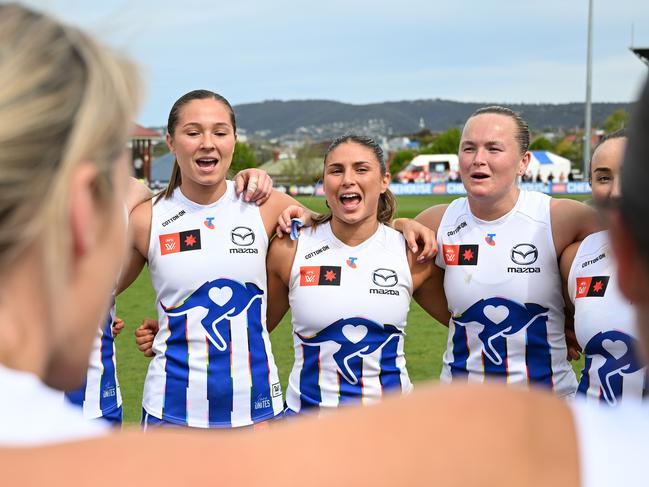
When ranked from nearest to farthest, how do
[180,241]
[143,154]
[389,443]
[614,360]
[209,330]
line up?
[389,443], [614,360], [209,330], [180,241], [143,154]

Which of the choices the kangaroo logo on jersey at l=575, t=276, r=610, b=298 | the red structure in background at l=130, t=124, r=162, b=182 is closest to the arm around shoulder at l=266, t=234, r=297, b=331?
the kangaroo logo on jersey at l=575, t=276, r=610, b=298

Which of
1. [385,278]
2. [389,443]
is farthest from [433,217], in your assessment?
[389,443]

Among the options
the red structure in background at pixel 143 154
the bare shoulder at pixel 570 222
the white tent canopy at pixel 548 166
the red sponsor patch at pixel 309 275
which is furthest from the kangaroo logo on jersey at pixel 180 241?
the red structure in background at pixel 143 154

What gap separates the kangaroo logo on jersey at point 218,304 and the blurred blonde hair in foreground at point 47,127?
11.7ft

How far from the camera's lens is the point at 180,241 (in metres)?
4.48

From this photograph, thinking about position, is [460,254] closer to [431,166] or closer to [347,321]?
[347,321]

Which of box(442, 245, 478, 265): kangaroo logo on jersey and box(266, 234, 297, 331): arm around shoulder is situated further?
box(266, 234, 297, 331): arm around shoulder

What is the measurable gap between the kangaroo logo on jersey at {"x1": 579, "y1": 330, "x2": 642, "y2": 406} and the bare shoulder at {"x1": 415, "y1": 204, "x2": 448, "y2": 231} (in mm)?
1277

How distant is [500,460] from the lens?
0.63 m

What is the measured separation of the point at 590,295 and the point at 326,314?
54.6 inches

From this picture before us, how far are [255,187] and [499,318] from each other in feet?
5.30

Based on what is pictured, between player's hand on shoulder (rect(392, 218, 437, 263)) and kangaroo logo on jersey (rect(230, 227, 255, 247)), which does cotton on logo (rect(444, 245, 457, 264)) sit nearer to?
player's hand on shoulder (rect(392, 218, 437, 263))

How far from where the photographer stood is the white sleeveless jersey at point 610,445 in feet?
2.33

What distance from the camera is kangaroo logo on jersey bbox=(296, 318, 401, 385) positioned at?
426 cm
